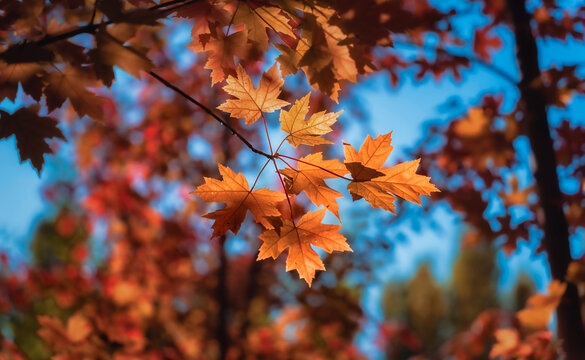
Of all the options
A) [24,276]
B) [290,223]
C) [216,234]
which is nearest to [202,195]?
[216,234]

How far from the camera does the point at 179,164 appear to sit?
5.23m

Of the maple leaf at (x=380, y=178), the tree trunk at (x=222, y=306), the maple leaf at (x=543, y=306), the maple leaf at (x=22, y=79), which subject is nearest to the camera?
the maple leaf at (x=380, y=178)

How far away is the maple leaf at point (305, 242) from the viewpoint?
1.17m

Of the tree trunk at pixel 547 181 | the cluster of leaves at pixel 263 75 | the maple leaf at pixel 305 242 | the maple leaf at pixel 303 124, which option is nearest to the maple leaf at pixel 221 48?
the cluster of leaves at pixel 263 75

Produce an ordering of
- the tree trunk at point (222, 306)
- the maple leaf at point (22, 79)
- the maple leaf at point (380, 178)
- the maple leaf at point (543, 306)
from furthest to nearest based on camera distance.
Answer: the tree trunk at point (222, 306)
the maple leaf at point (543, 306)
the maple leaf at point (22, 79)
the maple leaf at point (380, 178)

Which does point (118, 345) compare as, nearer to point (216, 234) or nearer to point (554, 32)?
point (216, 234)

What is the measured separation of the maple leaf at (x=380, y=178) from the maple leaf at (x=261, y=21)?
0.44 meters

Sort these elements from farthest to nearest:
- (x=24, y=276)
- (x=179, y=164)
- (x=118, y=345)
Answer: (x=24, y=276), (x=179, y=164), (x=118, y=345)

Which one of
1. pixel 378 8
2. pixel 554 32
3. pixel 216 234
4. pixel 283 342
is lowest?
pixel 216 234

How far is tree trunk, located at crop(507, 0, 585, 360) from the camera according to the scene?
2.02 m

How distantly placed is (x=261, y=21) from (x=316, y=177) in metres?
0.54

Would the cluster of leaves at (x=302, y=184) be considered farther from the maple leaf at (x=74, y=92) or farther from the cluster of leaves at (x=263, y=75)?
the maple leaf at (x=74, y=92)

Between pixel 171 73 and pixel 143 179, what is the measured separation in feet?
5.24

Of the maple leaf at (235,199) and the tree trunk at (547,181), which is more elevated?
the tree trunk at (547,181)
